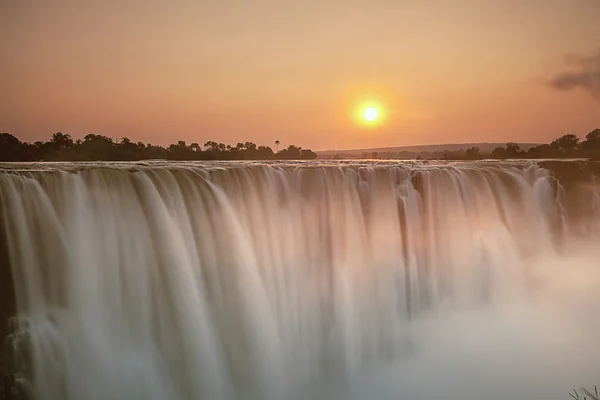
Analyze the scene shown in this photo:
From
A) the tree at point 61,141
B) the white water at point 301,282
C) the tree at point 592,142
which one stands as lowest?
the white water at point 301,282

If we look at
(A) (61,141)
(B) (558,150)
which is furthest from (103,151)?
(B) (558,150)

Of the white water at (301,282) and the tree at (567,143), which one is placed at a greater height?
the tree at (567,143)

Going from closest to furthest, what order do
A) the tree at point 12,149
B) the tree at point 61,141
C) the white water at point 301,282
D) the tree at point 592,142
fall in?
the white water at point 301,282
the tree at point 12,149
the tree at point 61,141
the tree at point 592,142

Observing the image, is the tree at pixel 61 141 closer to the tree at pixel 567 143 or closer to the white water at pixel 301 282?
the white water at pixel 301 282

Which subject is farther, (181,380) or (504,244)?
(504,244)

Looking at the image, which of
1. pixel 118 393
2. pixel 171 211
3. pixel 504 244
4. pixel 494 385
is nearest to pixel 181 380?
pixel 118 393

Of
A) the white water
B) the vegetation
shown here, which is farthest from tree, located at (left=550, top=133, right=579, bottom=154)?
the white water

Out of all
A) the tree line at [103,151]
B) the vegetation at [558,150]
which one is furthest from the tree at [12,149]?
the vegetation at [558,150]

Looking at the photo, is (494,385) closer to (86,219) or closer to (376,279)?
(376,279)
